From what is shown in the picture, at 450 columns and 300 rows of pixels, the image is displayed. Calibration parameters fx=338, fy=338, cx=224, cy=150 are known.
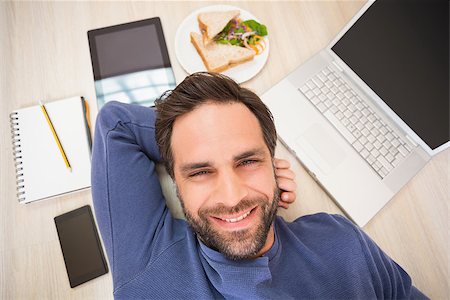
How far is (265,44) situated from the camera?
108cm

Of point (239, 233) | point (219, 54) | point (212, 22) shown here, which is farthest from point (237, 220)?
point (212, 22)

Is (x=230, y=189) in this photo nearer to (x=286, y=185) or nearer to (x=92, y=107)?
(x=286, y=185)

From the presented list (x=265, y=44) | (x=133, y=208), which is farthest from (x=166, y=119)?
(x=265, y=44)

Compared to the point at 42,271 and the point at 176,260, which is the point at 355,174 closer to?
the point at 176,260

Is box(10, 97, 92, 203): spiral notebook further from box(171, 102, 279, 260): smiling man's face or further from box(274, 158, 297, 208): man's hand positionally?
box(274, 158, 297, 208): man's hand

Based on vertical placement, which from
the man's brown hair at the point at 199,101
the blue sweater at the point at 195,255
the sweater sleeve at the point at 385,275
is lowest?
the sweater sleeve at the point at 385,275

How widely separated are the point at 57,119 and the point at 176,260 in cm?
53

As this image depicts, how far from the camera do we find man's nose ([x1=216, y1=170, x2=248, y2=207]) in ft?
2.51

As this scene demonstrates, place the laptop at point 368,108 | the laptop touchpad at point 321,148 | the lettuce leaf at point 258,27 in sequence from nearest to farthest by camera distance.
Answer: the laptop at point 368,108 → the laptop touchpad at point 321,148 → the lettuce leaf at point 258,27

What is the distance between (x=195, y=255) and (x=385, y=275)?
0.48 meters

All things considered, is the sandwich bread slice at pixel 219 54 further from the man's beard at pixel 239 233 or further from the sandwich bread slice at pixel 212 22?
the man's beard at pixel 239 233

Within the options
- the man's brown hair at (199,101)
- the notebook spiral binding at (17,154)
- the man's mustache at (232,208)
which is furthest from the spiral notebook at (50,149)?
the man's mustache at (232,208)

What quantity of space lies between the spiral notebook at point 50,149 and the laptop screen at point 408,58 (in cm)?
81

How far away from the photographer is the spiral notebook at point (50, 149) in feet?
3.01
